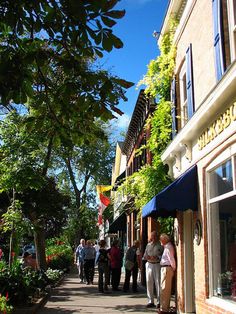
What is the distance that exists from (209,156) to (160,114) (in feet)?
15.0

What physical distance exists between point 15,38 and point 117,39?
1.32m

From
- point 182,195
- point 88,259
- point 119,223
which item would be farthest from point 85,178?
point 182,195

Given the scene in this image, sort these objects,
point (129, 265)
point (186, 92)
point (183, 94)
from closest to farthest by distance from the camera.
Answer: point (186, 92)
point (183, 94)
point (129, 265)

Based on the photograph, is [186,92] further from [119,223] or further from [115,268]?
[119,223]

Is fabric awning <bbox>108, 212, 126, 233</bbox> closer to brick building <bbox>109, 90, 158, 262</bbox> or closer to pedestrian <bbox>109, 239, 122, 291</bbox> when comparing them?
brick building <bbox>109, 90, 158, 262</bbox>

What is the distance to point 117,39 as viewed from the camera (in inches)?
171

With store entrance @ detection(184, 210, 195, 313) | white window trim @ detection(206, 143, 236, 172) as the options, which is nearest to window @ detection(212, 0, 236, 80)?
white window trim @ detection(206, 143, 236, 172)

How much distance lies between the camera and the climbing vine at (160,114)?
12852mm

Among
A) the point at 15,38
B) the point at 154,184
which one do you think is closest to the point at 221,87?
the point at 15,38

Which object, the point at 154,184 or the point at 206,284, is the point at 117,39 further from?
the point at 154,184

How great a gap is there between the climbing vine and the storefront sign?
3545 millimetres

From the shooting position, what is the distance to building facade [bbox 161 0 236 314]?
7.73 metres

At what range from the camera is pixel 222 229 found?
8.43 meters

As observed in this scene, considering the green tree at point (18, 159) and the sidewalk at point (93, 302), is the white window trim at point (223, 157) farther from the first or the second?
the green tree at point (18, 159)
